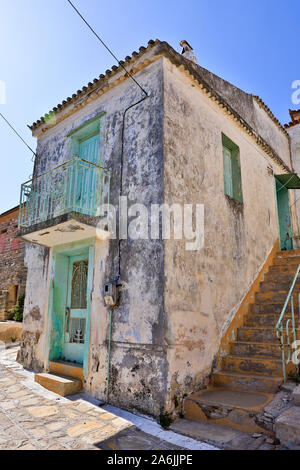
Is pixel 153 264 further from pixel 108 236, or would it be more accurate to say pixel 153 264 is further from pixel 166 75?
pixel 166 75

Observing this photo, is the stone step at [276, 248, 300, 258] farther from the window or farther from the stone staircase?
the window

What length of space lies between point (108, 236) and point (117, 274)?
0.75m

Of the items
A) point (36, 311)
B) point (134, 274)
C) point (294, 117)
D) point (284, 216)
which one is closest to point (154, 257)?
point (134, 274)

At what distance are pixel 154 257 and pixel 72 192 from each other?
2.94m

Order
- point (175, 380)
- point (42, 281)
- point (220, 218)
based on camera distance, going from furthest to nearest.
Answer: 1. point (42, 281)
2. point (220, 218)
3. point (175, 380)

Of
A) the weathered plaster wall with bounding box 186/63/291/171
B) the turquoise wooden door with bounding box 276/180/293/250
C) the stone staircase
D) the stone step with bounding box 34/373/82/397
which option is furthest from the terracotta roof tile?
the stone step with bounding box 34/373/82/397

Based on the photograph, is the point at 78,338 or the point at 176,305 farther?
the point at 78,338

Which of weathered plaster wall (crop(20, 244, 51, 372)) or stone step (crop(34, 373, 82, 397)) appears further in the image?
weathered plaster wall (crop(20, 244, 51, 372))

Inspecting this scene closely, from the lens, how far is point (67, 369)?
19.2 feet

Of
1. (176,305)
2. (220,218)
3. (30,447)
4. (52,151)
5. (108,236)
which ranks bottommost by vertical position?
(30,447)

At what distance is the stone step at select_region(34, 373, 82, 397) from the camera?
523cm

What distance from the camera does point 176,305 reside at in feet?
15.0

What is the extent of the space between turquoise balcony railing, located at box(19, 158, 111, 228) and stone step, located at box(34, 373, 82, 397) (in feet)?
9.57

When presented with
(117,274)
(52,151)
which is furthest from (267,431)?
(52,151)
